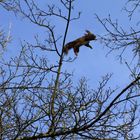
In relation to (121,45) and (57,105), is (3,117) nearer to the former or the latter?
(57,105)

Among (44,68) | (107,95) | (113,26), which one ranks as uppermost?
(113,26)

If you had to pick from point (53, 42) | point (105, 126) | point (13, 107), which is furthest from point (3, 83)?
point (105, 126)

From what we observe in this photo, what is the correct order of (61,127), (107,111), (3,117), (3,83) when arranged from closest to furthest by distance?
(107,111), (61,127), (3,117), (3,83)

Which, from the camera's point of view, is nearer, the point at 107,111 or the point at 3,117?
the point at 107,111

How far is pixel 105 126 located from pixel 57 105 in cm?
82

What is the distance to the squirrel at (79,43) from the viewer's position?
6793 millimetres

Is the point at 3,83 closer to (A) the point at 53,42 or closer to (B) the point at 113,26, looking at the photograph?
(A) the point at 53,42

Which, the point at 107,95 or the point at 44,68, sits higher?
the point at 44,68

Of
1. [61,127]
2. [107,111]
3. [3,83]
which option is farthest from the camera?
[3,83]

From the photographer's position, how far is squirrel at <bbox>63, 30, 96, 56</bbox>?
22.3ft

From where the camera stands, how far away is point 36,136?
5.99m

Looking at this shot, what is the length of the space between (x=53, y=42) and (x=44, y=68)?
44 cm

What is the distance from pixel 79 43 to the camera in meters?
6.96

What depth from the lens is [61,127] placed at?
20.4 ft
